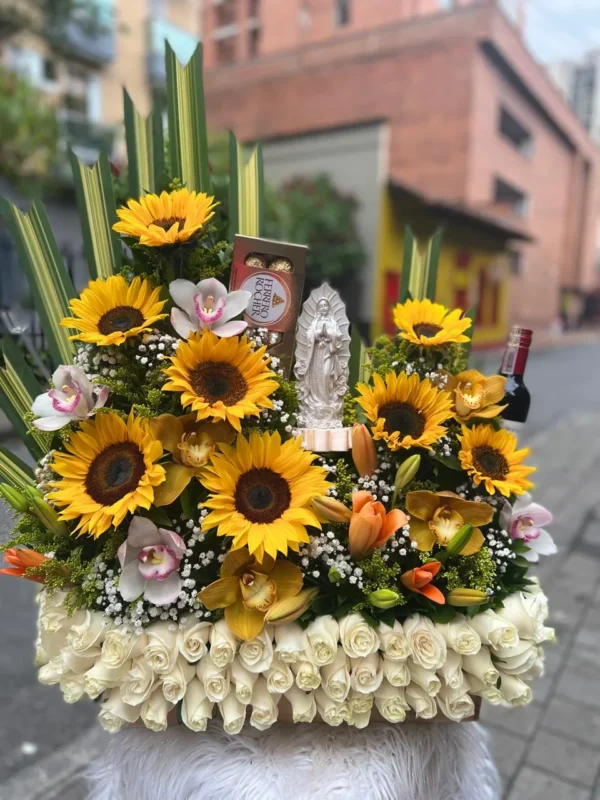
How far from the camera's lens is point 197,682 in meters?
0.88

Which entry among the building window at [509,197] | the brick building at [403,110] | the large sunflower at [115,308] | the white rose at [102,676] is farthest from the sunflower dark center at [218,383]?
the building window at [509,197]

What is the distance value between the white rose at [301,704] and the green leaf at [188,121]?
2.86 ft

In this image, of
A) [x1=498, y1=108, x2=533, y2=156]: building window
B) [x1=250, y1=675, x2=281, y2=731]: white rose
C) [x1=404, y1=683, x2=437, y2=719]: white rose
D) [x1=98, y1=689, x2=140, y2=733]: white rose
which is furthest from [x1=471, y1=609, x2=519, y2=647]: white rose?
[x1=498, y1=108, x2=533, y2=156]: building window

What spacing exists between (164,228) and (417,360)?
47cm

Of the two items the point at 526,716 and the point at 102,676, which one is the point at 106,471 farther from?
the point at 526,716

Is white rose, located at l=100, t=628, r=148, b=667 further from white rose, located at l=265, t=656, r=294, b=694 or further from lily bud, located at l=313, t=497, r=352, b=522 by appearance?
lily bud, located at l=313, t=497, r=352, b=522

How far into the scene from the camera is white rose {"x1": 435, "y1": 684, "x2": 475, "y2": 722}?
880 millimetres

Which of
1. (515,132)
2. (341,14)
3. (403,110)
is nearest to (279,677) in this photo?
(403,110)

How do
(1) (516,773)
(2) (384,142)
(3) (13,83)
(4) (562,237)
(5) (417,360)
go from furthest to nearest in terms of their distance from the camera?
(4) (562,237) < (2) (384,142) < (3) (13,83) < (1) (516,773) < (5) (417,360)

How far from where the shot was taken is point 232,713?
85 centimetres

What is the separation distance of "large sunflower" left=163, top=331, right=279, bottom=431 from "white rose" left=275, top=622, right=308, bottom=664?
0.33 metres

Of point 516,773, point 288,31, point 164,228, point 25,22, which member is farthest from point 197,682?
point 288,31

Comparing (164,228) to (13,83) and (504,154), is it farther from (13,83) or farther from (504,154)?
(504,154)

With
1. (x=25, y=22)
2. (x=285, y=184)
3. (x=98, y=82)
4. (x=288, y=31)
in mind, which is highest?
(x=288, y=31)
